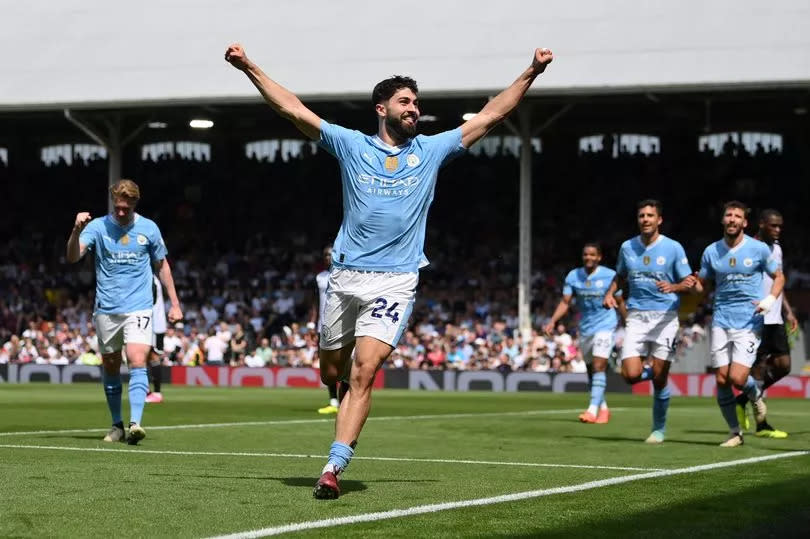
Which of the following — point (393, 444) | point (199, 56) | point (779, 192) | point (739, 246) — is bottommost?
point (393, 444)

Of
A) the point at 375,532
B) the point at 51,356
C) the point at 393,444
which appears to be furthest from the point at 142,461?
the point at 51,356

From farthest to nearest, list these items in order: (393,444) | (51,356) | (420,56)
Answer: (51,356)
(420,56)
(393,444)

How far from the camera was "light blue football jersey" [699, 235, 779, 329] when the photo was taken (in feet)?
44.6

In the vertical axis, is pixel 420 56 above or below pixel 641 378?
above

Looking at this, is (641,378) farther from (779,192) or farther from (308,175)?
(308,175)

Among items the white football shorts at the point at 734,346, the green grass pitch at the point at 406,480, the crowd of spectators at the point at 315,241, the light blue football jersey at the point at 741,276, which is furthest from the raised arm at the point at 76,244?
the crowd of spectators at the point at 315,241

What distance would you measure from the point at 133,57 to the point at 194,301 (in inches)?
333

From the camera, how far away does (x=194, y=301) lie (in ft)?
146

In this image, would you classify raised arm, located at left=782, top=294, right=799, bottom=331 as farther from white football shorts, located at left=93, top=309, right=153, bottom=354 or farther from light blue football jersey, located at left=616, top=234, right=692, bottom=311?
white football shorts, located at left=93, top=309, right=153, bottom=354

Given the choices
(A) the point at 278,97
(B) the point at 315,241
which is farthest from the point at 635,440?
(B) the point at 315,241

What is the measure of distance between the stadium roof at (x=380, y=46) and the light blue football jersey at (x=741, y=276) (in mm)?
21534

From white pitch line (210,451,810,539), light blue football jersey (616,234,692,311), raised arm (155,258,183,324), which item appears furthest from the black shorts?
raised arm (155,258,183,324)

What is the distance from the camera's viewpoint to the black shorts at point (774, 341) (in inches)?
613

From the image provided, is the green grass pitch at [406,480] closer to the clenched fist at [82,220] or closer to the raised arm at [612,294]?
the raised arm at [612,294]
